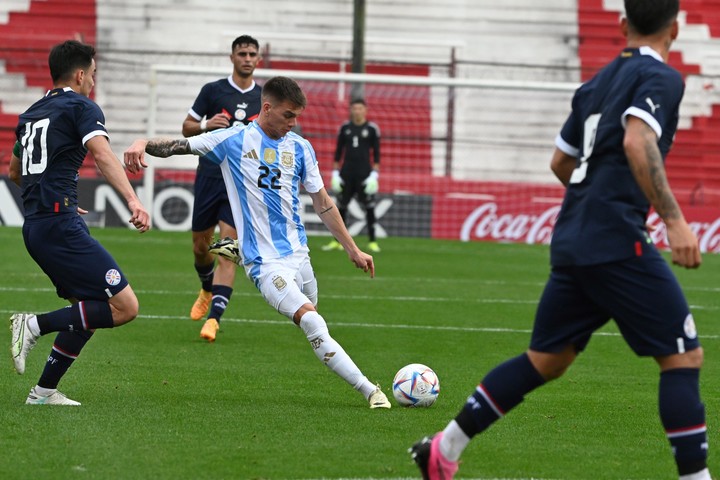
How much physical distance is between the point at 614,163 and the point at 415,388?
2605 millimetres

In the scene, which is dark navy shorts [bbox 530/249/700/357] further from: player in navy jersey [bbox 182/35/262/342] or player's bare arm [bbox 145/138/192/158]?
player in navy jersey [bbox 182/35/262/342]

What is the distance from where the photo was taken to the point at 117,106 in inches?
979

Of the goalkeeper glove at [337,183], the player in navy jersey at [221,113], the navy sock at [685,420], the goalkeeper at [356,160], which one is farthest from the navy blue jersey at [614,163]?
the goalkeeper glove at [337,183]

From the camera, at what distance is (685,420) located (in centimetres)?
432

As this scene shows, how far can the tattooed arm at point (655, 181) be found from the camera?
422 cm

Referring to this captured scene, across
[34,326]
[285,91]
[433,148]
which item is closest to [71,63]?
[285,91]

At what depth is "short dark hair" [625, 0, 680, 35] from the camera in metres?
4.43

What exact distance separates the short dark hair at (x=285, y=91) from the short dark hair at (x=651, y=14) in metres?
2.56

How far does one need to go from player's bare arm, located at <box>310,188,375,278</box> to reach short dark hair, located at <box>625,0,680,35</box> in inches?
99.1

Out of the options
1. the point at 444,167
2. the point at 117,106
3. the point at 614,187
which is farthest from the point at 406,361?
the point at 117,106

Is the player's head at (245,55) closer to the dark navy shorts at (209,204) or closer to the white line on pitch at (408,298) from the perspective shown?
the dark navy shorts at (209,204)

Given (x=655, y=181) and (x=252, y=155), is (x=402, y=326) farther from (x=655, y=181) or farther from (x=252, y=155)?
(x=655, y=181)

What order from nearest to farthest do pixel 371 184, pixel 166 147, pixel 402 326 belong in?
pixel 166 147
pixel 402 326
pixel 371 184

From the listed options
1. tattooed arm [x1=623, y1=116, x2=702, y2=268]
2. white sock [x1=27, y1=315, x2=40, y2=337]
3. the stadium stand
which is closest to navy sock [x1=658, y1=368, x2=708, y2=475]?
tattooed arm [x1=623, y1=116, x2=702, y2=268]
